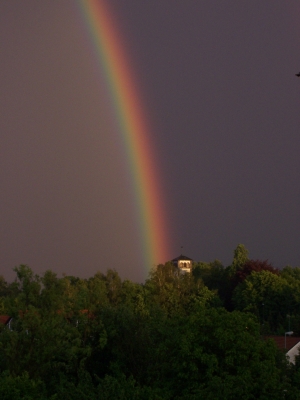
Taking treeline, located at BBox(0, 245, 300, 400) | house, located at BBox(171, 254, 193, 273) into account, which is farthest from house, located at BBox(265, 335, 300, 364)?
house, located at BBox(171, 254, 193, 273)

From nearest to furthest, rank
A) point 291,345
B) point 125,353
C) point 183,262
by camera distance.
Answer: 1. point 125,353
2. point 291,345
3. point 183,262

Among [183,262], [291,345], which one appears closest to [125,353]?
[291,345]

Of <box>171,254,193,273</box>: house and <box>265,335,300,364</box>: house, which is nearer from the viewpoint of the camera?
<box>265,335,300,364</box>: house

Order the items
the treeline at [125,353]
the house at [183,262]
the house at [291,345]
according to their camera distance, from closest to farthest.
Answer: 1. the treeline at [125,353]
2. the house at [291,345]
3. the house at [183,262]

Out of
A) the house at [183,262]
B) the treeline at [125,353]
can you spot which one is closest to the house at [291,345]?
the treeline at [125,353]

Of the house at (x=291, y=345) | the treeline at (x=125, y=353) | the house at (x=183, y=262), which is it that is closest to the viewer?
the treeline at (x=125, y=353)

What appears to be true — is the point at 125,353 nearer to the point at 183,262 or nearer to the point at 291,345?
the point at 291,345

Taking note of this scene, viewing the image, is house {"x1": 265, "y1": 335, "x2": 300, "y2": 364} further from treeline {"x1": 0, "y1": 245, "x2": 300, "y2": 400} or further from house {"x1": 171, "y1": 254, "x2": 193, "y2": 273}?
house {"x1": 171, "y1": 254, "x2": 193, "y2": 273}

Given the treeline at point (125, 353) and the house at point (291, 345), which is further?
the house at point (291, 345)

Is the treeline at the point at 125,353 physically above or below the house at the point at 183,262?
below

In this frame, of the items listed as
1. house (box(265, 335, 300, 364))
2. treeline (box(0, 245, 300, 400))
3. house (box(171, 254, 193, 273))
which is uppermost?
house (box(171, 254, 193, 273))

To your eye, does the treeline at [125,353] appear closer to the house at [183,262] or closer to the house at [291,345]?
the house at [291,345]

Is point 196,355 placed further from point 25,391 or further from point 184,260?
point 184,260

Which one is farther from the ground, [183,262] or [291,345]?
[183,262]
